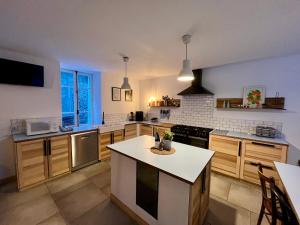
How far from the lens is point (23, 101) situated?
8.57 feet

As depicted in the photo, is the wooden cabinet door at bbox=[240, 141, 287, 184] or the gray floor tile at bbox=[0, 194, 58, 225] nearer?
the gray floor tile at bbox=[0, 194, 58, 225]

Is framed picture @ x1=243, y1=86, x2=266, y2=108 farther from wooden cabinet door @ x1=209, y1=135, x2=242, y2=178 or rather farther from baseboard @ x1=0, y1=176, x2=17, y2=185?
baseboard @ x1=0, y1=176, x2=17, y2=185

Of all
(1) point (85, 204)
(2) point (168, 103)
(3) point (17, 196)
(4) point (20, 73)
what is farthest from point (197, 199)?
(4) point (20, 73)

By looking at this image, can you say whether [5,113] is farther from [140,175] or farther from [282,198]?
[282,198]

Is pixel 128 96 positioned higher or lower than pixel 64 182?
higher

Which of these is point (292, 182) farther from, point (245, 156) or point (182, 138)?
point (182, 138)

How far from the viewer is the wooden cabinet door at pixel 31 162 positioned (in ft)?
7.28

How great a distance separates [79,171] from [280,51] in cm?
431

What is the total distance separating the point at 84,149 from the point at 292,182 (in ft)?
10.7

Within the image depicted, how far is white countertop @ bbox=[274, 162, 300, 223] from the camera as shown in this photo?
3.35 ft

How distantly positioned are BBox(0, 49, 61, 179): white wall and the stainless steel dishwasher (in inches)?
31.0

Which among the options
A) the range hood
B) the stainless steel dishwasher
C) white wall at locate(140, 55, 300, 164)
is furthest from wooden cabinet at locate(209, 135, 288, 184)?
the stainless steel dishwasher

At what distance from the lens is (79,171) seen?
295 cm

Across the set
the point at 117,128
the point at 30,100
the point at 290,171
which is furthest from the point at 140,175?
the point at 30,100
